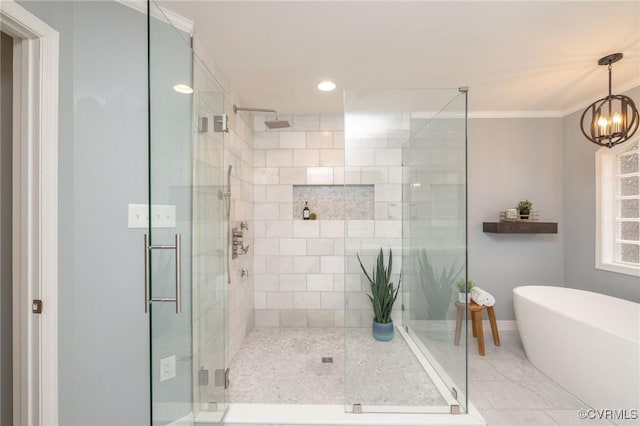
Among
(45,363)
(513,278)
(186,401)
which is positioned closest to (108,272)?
(45,363)

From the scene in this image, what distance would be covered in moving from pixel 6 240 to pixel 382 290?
2099 millimetres

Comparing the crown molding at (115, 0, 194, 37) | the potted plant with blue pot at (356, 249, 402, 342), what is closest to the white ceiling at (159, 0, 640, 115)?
the crown molding at (115, 0, 194, 37)

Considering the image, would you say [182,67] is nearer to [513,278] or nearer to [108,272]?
[108,272]

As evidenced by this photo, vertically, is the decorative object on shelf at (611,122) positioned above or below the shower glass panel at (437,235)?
above

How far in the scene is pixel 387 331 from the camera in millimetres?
2111

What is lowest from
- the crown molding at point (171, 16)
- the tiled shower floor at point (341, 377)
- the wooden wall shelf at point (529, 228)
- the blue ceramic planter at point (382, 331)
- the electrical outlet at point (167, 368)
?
the tiled shower floor at point (341, 377)

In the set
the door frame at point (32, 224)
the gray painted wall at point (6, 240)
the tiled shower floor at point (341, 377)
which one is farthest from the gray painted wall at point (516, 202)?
the gray painted wall at point (6, 240)

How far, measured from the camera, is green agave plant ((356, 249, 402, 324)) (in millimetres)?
2143

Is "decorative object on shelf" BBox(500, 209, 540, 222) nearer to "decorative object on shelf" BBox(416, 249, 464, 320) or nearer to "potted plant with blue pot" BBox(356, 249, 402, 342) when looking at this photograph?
"decorative object on shelf" BBox(416, 249, 464, 320)

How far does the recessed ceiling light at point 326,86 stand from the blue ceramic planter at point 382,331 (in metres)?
2.00

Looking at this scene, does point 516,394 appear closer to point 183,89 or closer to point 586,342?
point 586,342

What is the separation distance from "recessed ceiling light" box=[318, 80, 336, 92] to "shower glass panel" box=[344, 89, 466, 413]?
707 mm

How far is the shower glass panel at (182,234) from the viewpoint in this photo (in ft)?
4.22

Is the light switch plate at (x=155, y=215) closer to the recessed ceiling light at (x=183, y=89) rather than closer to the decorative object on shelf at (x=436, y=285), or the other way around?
the recessed ceiling light at (x=183, y=89)
